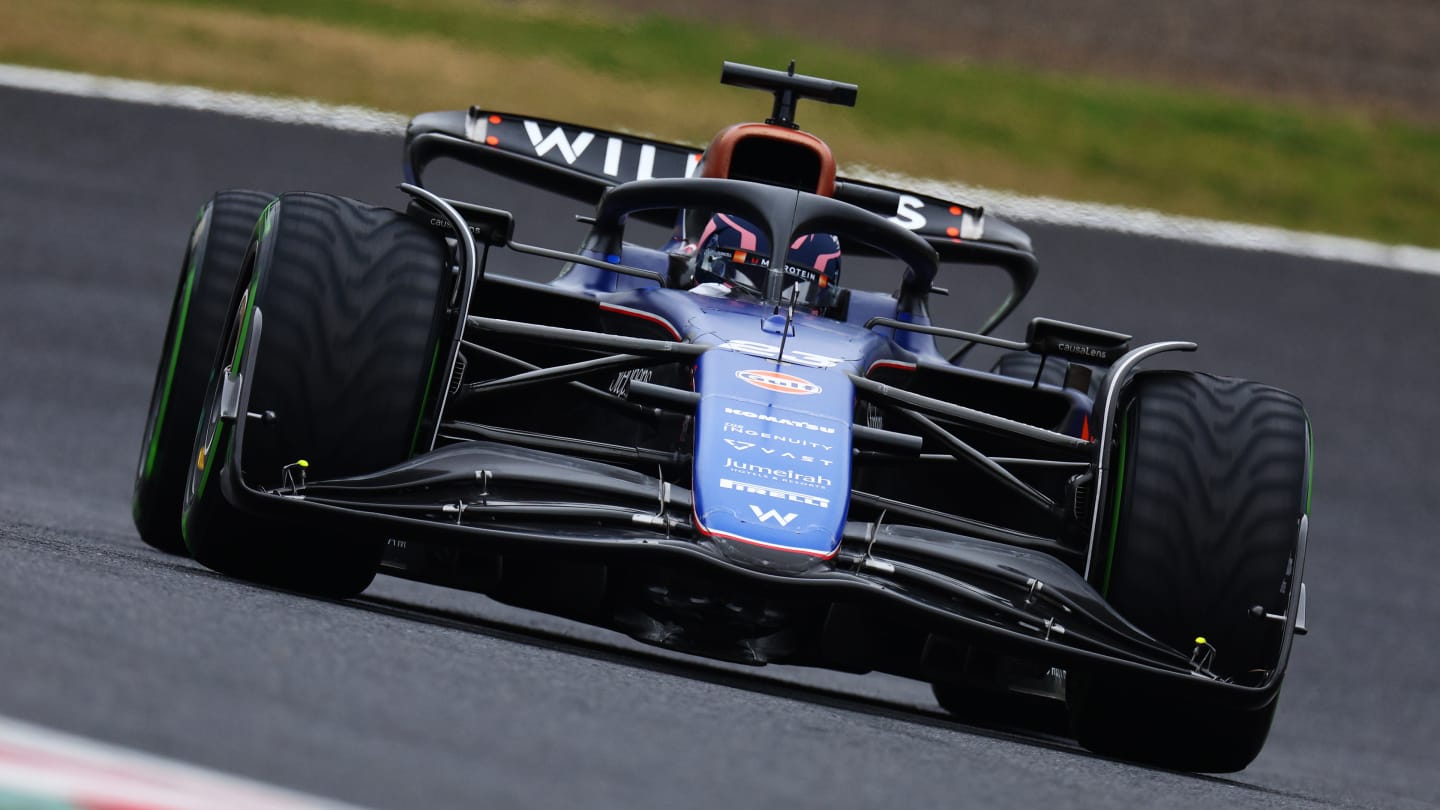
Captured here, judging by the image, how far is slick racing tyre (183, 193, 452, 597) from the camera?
4.75 m

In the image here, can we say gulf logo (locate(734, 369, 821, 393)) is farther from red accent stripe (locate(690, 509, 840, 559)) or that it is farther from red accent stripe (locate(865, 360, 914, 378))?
red accent stripe (locate(690, 509, 840, 559))

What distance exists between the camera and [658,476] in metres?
5.28

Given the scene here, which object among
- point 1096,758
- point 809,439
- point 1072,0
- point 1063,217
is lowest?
point 1096,758

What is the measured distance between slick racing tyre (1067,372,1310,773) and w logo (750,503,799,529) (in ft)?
2.58

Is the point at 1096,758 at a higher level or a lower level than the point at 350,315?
lower

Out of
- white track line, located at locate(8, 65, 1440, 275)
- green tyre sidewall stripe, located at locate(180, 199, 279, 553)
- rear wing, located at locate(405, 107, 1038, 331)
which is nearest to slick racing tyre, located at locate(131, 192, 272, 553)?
green tyre sidewall stripe, located at locate(180, 199, 279, 553)

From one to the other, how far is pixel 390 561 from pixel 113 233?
779 centimetres

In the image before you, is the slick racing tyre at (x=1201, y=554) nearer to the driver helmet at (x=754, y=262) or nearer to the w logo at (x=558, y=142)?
the driver helmet at (x=754, y=262)

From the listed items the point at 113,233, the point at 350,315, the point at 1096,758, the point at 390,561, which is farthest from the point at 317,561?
the point at 113,233

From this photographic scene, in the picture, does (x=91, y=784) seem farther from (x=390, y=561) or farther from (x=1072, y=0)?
(x=1072, y=0)

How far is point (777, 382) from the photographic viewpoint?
16.8 feet

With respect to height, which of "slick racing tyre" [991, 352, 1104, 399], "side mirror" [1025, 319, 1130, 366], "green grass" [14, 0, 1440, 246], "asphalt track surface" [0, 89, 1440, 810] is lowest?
"asphalt track surface" [0, 89, 1440, 810]

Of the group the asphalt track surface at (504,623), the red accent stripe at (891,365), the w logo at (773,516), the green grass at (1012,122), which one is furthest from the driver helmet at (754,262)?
the green grass at (1012,122)

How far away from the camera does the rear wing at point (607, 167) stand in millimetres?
7457
